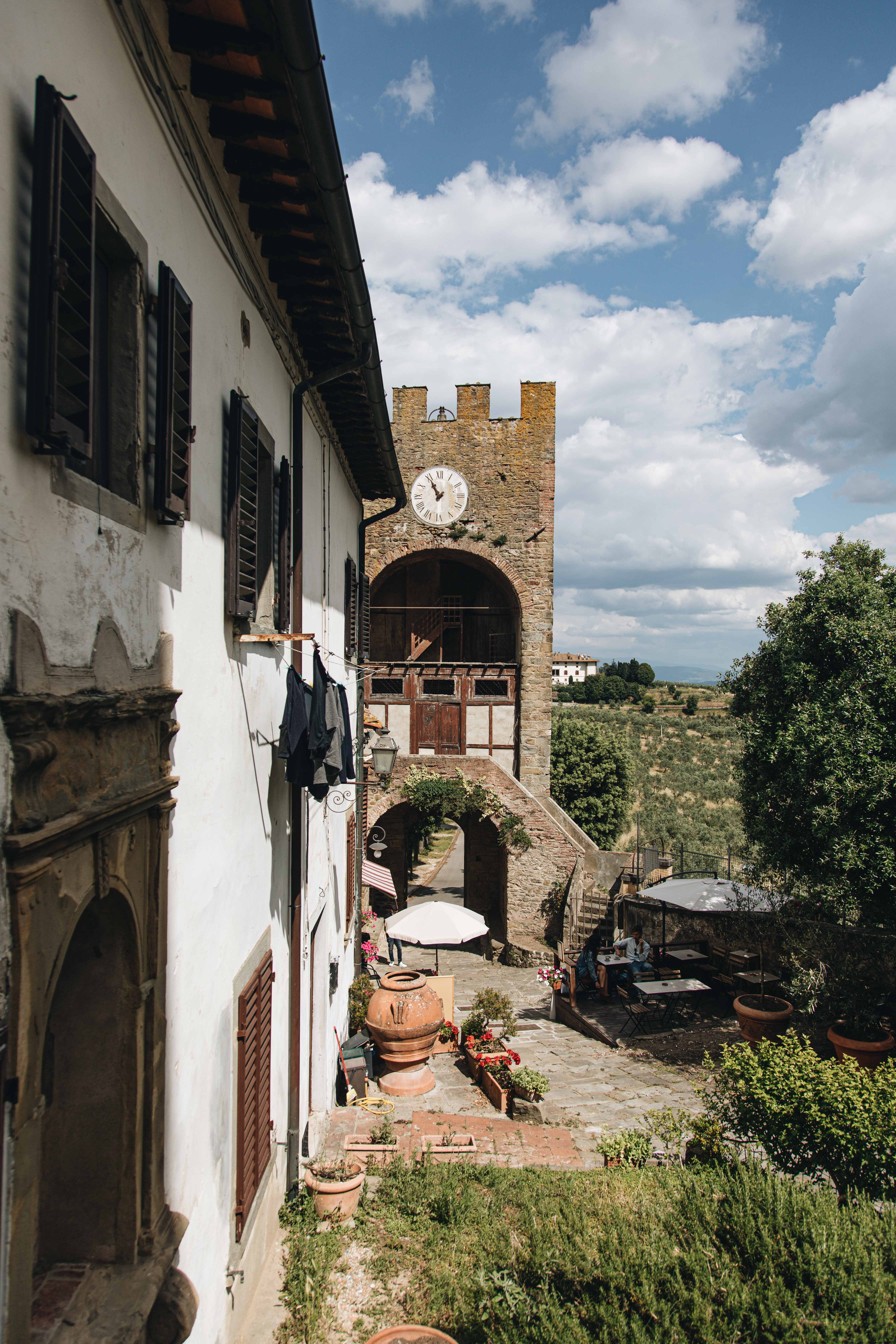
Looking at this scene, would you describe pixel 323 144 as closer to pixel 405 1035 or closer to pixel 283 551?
pixel 283 551

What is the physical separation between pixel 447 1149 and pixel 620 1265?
12.7ft

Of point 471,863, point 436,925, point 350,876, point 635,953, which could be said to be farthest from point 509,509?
point 350,876

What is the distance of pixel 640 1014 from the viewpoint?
12930mm

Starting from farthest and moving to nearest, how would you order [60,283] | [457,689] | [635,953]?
[457,689]
[635,953]
[60,283]

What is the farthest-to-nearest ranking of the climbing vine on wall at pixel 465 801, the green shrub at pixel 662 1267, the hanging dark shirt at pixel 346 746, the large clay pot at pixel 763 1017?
1. the climbing vine on wall at pixel 465 801
2. the large clay pot at pixel 763 1017
3. the hanging dark shirt at pixel 346 746
4. the green shrub at pixel 662 1267

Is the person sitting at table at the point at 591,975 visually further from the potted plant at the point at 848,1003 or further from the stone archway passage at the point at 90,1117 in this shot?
the stone archway passage at the point at 90,1117

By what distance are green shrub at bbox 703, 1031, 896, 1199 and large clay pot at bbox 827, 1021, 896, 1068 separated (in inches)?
121

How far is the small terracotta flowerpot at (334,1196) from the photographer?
6.34m

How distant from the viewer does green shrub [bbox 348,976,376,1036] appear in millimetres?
10789

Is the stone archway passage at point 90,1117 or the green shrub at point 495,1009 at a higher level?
the stone archway passage at point 90,1117

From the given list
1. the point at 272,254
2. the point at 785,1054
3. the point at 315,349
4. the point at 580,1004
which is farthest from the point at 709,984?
the point at 272,254

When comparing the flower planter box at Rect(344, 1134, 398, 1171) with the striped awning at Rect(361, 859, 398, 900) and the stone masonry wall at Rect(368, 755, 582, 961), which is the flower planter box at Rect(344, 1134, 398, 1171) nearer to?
the striped awning at Rect(361, 859, 398, 900)

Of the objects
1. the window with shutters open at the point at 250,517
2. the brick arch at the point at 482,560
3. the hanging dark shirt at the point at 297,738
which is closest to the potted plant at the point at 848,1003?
the hanging dark shirt at the point at 297,738

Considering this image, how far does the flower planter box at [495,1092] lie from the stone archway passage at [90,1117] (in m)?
7.15
